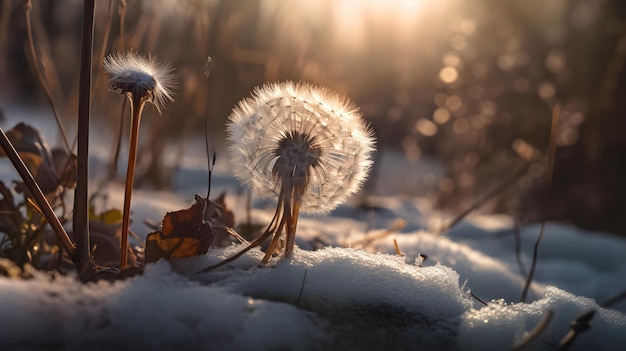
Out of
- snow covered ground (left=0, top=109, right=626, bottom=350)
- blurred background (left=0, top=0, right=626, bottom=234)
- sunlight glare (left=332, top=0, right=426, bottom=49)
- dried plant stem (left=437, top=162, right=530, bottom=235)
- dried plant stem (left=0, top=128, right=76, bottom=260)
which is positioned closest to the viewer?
snow covered ground (left=0, top=109, right=626, bottom=350)

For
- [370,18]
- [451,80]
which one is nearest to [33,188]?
[451,80]

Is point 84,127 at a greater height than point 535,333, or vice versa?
point 84,127

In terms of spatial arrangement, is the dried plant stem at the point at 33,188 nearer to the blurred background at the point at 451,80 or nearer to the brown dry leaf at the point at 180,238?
the brown dry leaf at the point at 180,238

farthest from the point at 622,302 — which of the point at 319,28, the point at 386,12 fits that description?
the point at 386,12

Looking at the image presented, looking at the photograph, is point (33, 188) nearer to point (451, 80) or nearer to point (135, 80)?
point (135, 80)

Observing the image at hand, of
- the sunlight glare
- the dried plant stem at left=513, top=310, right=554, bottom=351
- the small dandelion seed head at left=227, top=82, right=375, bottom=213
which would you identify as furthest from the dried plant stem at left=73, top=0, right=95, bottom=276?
the sunlight glare

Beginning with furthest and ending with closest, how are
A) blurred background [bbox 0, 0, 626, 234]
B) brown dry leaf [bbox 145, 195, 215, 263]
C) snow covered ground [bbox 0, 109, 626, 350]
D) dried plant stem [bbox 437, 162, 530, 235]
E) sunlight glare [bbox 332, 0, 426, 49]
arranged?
sunlight glare [bbox 332, 0, 426, 49], blurred background [bbox 0, 0, 626, 234], dried plant stem [bbox 437, 162, 530, 235], brown dry leaf [bbox 145, 195, 215, 263], snow covered ground [bbox 0, 109, 626, 350]

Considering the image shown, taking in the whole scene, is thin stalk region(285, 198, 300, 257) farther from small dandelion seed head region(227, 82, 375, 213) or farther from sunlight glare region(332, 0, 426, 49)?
sunlight glare region(332, 0, 426, 49)
